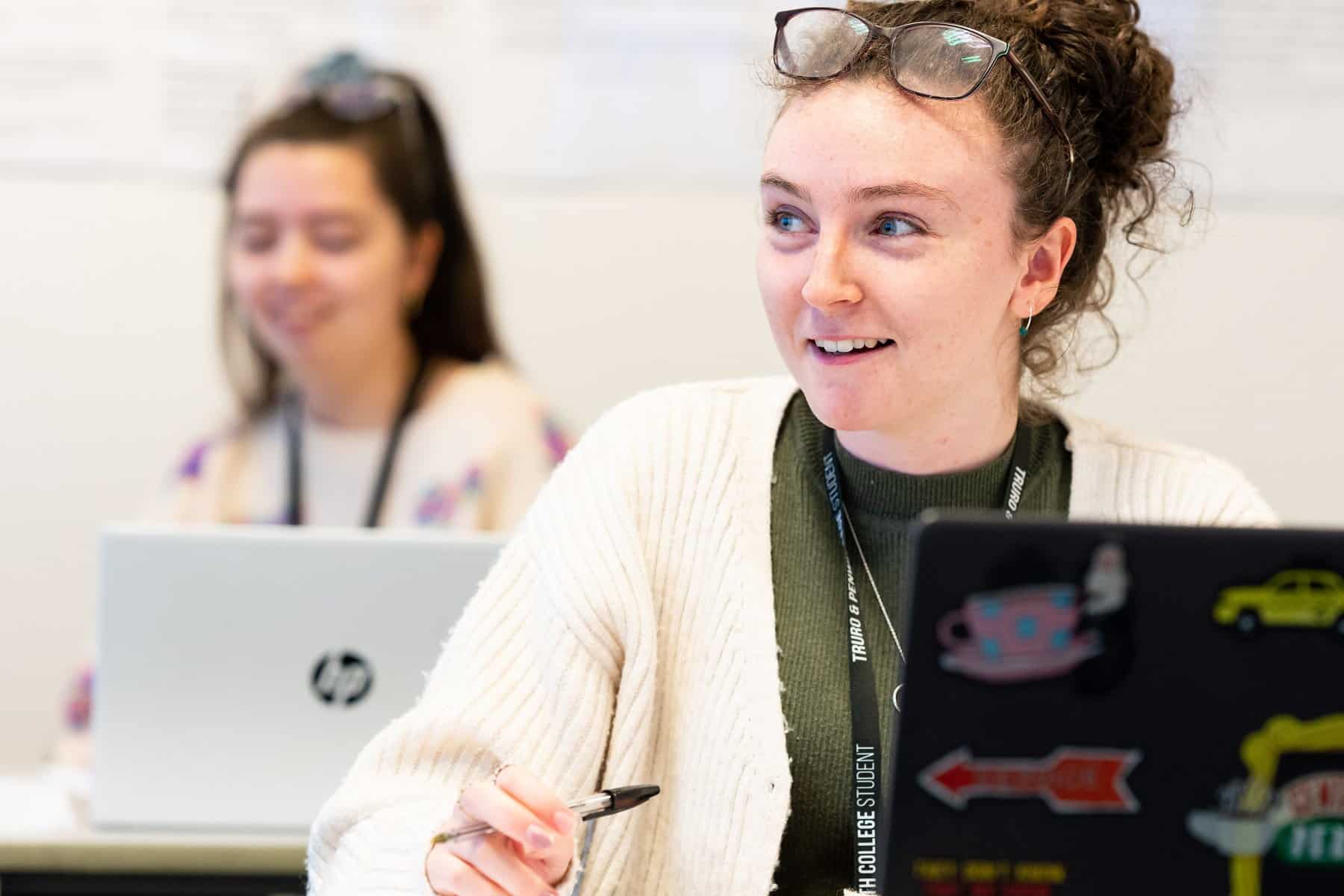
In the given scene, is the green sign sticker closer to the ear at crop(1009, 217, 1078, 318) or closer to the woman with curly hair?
the woman with curly hair

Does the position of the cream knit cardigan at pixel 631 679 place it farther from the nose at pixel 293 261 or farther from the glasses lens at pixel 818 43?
the nose at pixel 293 261

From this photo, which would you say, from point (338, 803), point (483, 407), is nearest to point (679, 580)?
point (338, 803)

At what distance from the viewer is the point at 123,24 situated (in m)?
3.22

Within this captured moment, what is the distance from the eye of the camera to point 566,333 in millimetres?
3254

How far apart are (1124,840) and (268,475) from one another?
7.58ft

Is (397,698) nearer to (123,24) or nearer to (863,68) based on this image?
(863,68)

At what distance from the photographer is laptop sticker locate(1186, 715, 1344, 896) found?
833 millimetres

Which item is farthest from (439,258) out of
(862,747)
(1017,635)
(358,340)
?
(1017,635)

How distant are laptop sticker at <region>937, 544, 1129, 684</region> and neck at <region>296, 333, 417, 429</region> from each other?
2.24 m

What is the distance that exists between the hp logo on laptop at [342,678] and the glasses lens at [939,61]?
84 centimetres

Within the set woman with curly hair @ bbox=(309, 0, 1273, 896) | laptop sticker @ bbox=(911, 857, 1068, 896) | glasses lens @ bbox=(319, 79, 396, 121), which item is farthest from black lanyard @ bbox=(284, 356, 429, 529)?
laptop sticker @ bbox=(911, 857, 1068, 896)

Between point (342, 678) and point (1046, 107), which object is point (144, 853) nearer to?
point (342, 678)

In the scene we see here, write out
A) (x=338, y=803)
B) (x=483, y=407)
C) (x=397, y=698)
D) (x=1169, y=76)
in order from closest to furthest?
(x=338, y=803)
(x=1169, y=76)
(x=397, y=698)
(x=483, y=407)

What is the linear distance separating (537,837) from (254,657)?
2.10 feet
